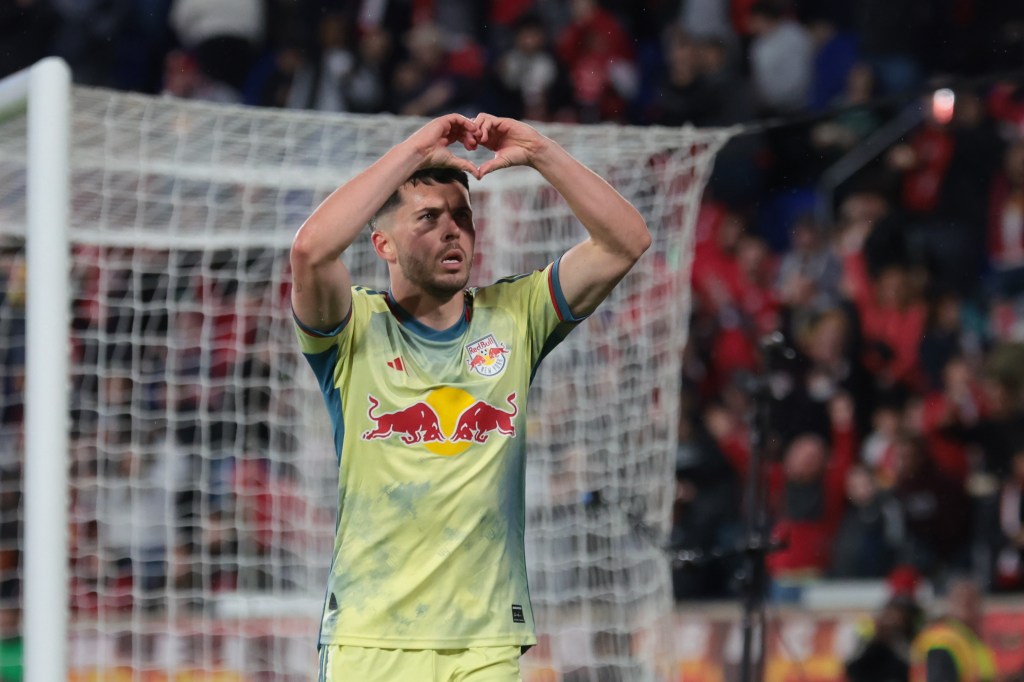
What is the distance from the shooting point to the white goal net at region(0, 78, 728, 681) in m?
5.65

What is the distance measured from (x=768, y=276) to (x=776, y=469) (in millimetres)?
1615

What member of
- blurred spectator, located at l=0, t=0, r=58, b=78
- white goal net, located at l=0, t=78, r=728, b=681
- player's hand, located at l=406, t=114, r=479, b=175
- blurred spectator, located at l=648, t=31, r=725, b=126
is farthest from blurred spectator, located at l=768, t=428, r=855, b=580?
blurred spectator, located at l=0, t=0, r=58, b=78

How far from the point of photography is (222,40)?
10.6 m

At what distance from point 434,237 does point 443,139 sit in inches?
8.7

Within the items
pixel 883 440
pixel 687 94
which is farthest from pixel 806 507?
pixel 687 94

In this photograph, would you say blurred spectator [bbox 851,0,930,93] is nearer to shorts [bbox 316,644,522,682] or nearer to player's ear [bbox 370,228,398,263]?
player's ear [bbox 370,228,398,263]

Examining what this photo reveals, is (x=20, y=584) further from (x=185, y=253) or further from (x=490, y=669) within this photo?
(x=490, y=669)

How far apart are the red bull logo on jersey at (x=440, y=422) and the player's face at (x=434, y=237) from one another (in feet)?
0.82

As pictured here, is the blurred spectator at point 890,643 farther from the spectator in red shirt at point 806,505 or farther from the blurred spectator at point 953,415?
the blurred spectator at point 953,415

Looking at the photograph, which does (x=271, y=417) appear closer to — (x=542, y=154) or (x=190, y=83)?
(x=542, y=154)

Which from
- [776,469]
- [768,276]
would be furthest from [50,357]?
[768,276]

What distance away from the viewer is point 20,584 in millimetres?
6883

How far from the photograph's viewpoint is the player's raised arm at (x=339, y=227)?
3012 millimetres

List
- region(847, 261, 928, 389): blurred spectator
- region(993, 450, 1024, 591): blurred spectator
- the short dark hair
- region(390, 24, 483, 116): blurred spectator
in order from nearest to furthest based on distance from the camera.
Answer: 1. the short dark hair
2. region(993, 450, 1024, 591): blurred spectator
3. region(847, 261, 928, 389): blurred spectator
4. region(390, 24, 483, 116): blurred spectator
